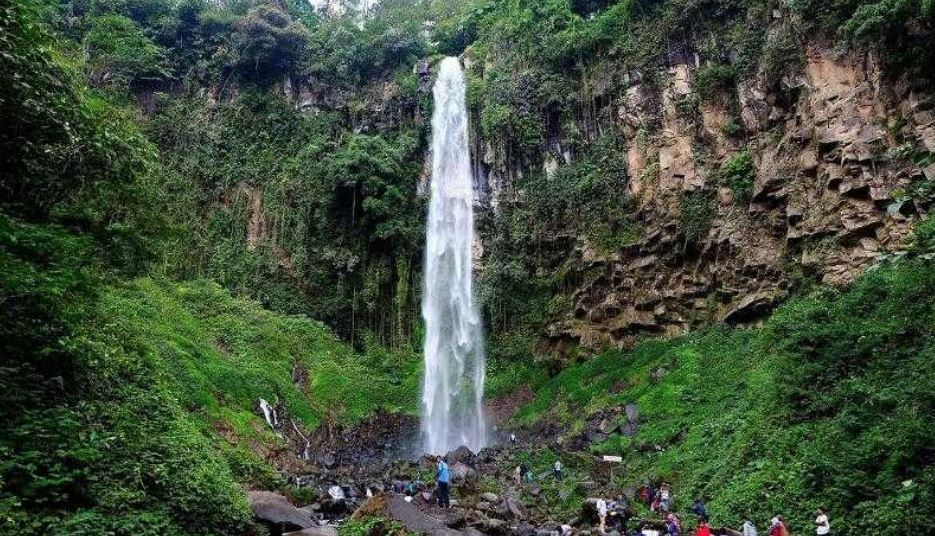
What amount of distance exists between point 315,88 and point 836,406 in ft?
119

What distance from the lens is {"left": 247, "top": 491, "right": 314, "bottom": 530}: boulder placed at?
31.6ft

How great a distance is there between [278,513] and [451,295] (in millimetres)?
23268

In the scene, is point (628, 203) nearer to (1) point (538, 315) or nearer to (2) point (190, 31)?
(1) point (538, 315)

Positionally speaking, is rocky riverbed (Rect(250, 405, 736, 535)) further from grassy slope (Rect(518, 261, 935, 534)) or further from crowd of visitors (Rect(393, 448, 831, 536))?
grassy slope (Rect(518, 261, 935, 534))

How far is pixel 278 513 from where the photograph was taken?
9859 millimetres

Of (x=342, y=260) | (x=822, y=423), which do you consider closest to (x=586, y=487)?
(x=822, y=423)

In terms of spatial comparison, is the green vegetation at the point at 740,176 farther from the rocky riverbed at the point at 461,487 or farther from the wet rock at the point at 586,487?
the wet rock at the point at 586,487

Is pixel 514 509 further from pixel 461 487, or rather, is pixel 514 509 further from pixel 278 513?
pixel 278 513

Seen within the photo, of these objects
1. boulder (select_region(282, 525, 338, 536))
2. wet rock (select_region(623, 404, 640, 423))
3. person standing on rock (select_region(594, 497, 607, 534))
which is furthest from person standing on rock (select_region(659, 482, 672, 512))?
boulder (select_region(282, 525, 338, 536))

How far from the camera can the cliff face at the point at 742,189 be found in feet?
57.3

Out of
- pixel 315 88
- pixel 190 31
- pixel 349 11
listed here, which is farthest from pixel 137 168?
pixel 349 11

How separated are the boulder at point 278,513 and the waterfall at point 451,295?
675 inches

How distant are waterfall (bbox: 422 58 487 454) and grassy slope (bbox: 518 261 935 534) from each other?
11.5 meters

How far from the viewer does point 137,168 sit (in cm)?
1137
